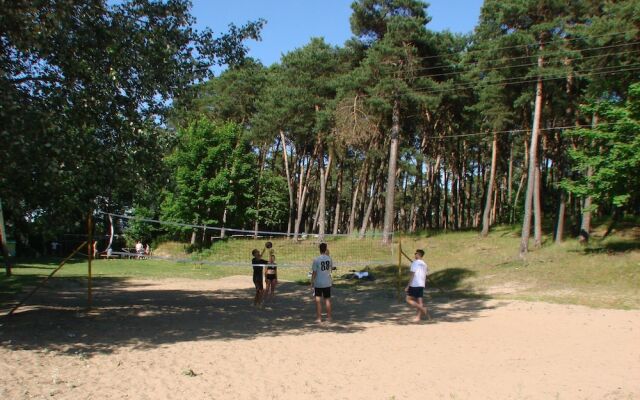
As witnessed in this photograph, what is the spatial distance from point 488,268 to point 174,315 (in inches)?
543

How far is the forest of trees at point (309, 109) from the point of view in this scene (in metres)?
8.80

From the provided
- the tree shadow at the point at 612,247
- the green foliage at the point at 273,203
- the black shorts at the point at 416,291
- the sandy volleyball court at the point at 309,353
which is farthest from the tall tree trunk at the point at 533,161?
the green foliage at the point at 273,203

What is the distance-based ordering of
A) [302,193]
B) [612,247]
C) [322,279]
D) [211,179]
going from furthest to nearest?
[302,193]
[211,179]
[612,247]
[322,279]

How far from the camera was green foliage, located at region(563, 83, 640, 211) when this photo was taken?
16531mm

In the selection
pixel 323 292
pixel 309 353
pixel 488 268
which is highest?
pixel 323 292

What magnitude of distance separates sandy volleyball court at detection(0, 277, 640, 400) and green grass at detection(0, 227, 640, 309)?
8.53 ft

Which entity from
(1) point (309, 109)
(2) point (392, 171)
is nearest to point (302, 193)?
(1) point (309, 109)

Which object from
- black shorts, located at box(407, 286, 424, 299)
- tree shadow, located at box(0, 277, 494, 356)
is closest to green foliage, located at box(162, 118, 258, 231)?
tree shadow, located at box(0, 277, 494, 356)

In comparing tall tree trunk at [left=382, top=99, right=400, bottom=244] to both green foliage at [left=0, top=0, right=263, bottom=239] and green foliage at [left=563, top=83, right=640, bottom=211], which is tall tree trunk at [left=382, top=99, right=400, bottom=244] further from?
green foliage at [left=0, top=0, right=263, bottom=239]

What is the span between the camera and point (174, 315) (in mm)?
11242

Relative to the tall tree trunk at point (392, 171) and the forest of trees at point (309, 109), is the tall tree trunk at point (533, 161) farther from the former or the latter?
the tall tree trunk at point (392, 171)

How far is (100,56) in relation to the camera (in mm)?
9008

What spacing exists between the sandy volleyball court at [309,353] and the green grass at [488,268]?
2.60 meters

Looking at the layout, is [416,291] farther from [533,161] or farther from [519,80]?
[519,80]
